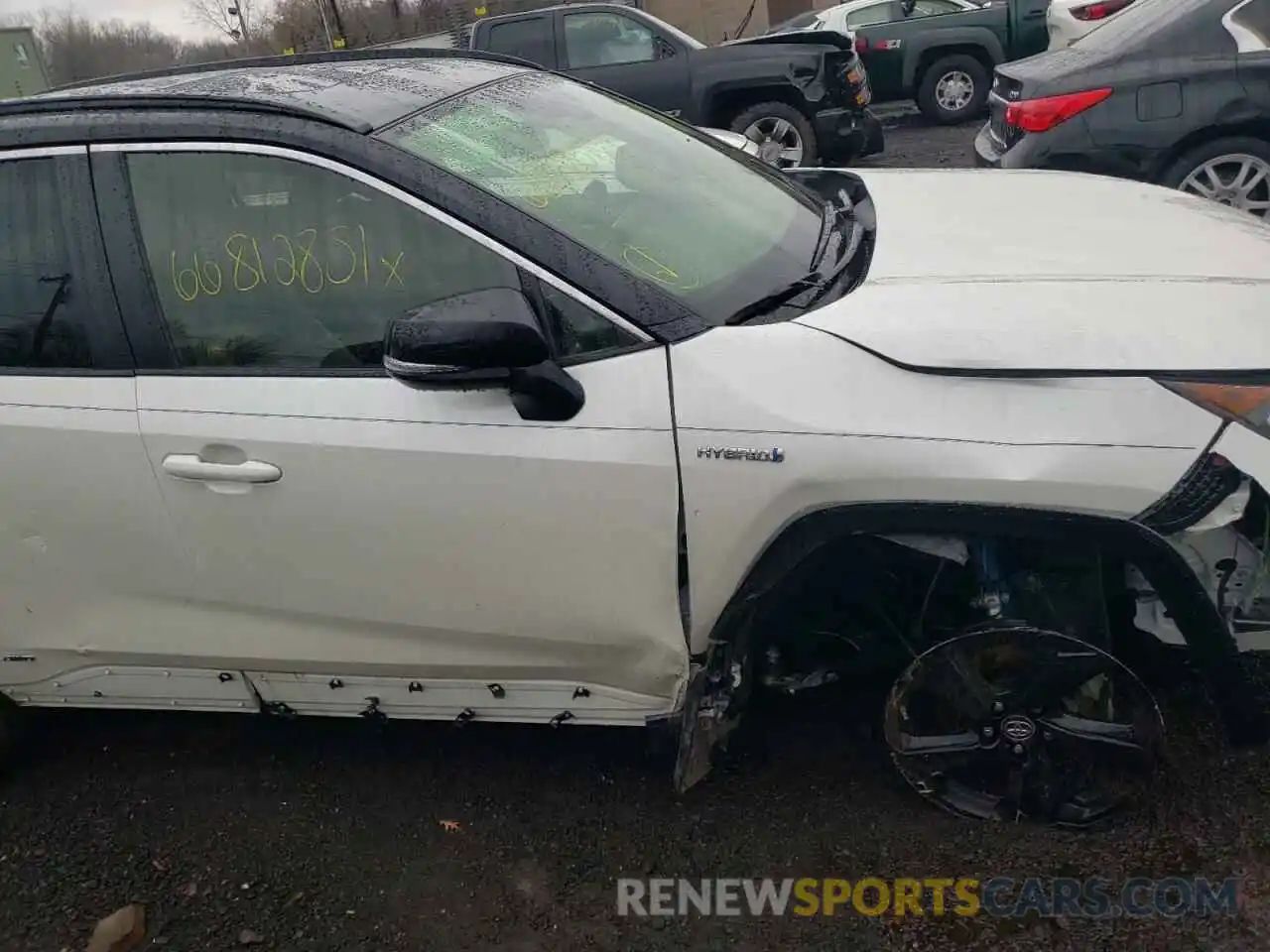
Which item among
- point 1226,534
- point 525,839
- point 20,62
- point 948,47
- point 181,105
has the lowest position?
point 525,839

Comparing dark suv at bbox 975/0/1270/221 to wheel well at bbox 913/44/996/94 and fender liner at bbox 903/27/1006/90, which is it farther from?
wheel well at bbox 913/44/996/94

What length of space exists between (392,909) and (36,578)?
1139mm

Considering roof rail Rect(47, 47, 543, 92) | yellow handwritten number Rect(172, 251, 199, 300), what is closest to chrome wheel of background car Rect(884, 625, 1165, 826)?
yellow handwritten number Rect(172, 251, 199, 300)

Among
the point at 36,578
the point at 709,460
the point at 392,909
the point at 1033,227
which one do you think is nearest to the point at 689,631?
the point at 709,460

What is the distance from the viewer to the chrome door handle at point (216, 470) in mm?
2205

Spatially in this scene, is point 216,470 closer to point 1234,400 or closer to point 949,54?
point 1234,400

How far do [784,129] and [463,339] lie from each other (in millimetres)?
7655

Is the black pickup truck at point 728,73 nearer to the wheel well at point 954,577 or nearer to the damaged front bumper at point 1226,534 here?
the wheel well at point 954,577

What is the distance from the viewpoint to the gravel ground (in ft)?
7.35

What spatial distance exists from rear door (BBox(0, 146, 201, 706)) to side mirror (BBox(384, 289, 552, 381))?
2.36 feet

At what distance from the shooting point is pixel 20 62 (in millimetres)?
19562

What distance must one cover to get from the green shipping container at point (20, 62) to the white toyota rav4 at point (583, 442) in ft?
68.4

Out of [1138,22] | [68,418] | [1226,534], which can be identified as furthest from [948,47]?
[68,418]

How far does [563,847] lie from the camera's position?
8.16 ft
